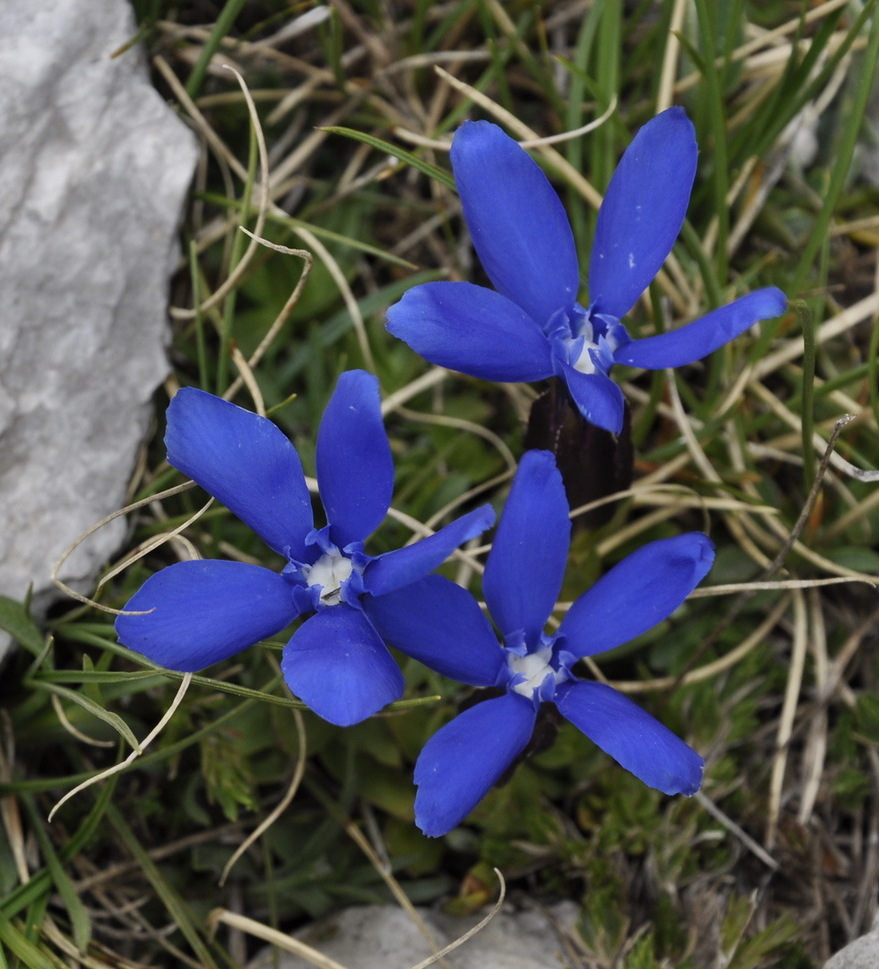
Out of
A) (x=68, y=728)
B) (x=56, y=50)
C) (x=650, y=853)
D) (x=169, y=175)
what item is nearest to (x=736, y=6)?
(x=169, y=175)

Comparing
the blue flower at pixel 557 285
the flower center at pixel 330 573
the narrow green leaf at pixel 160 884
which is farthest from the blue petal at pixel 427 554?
the narrow green leaf at pixel 160 884

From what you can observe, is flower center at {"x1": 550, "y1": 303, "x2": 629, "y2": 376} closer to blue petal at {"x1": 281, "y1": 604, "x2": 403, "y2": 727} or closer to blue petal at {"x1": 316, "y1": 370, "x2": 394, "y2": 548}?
blue petal at {"x1": 316, "y1": 370, "x2": 394, "y2": 548}

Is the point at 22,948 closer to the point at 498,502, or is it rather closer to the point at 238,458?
the point at 238,458

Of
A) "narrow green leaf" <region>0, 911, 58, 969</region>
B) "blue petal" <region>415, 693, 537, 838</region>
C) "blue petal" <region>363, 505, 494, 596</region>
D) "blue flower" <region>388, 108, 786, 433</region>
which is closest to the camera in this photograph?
"blue petal" <region>363, 505, 494, 596</region>

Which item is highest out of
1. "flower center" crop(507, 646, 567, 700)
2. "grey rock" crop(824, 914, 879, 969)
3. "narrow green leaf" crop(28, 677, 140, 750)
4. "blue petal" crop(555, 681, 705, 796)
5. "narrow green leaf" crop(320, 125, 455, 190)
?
"narrow green leaf" crop(320, 125, 455, 190)

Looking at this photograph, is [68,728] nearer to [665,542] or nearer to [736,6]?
[665,542]

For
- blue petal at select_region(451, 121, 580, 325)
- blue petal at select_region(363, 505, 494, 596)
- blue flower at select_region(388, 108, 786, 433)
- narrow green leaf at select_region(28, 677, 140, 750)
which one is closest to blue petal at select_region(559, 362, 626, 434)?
blue flower at select_region(388, 108, 786, 433)
